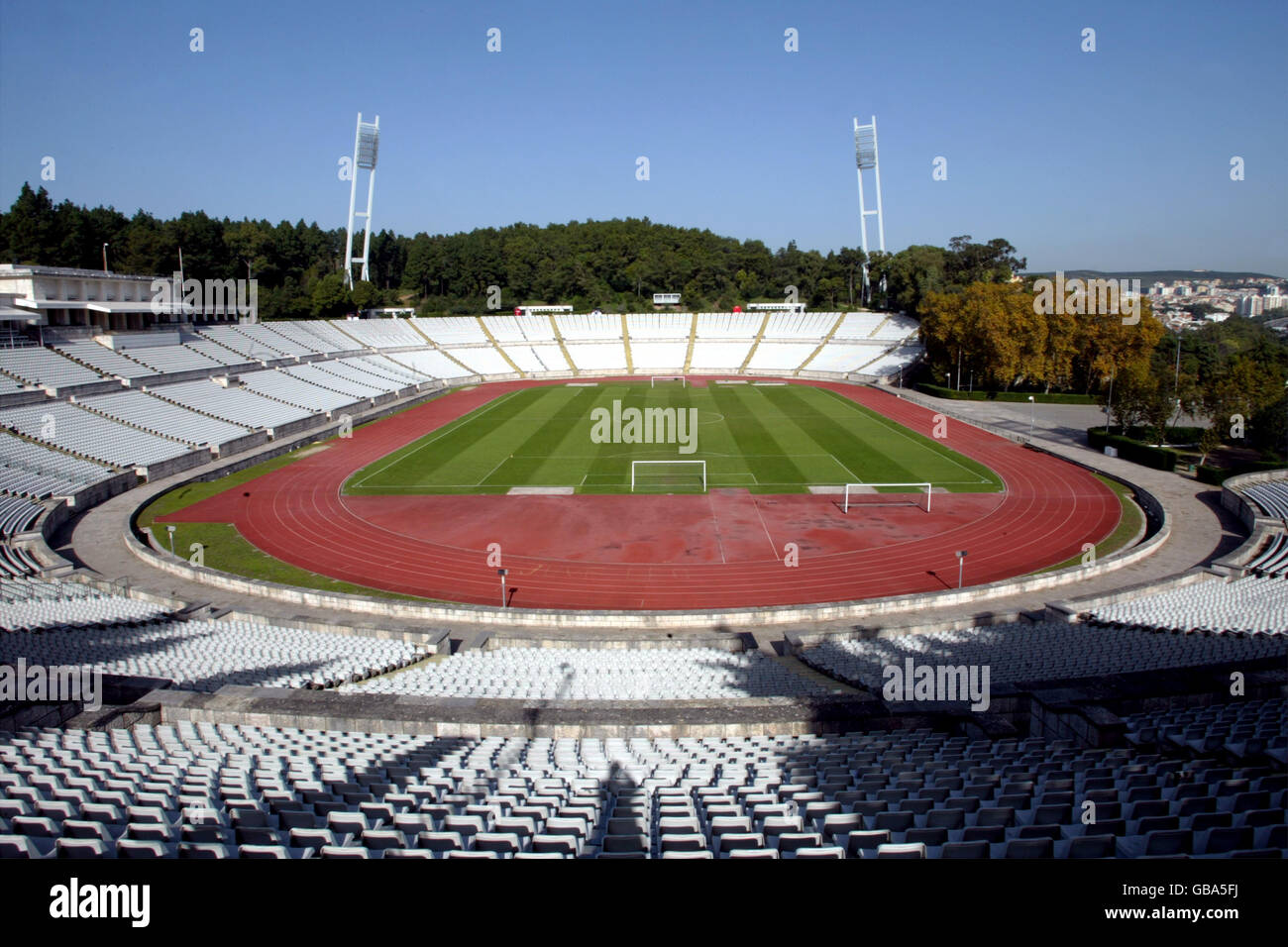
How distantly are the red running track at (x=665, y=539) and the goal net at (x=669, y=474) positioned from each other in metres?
2.10

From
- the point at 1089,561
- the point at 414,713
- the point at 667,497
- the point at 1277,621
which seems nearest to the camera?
the point at 414,713

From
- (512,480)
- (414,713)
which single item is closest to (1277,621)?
(414,713)

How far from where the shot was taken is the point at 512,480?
3662cm

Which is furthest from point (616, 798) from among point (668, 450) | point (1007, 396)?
point (1007, 396)

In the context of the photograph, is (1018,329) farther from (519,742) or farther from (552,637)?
(519,742)

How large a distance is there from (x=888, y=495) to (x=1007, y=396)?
32136 mm

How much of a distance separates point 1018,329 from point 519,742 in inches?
2206

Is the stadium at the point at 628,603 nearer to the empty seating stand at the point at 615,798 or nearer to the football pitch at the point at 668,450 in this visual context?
the empty seating stand at the point at 615,798

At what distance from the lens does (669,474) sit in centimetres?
3716

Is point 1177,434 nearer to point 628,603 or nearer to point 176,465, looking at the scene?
point 628,603

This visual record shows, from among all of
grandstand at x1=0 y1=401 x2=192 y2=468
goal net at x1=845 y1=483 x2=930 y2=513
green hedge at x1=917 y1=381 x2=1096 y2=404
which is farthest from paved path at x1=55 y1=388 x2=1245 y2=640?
green hedge at x1=917 y1=381 x2=1096 y2=404

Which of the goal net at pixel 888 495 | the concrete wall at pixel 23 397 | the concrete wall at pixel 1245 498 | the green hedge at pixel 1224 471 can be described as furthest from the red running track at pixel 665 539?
the concrete wall at pixel 23 397
